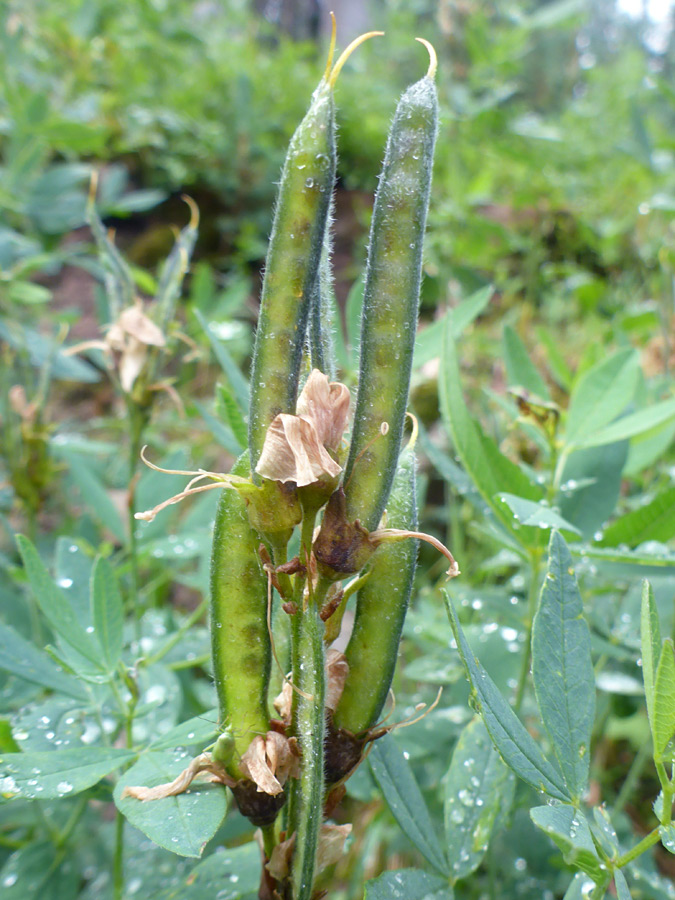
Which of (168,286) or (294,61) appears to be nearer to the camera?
(168,286)

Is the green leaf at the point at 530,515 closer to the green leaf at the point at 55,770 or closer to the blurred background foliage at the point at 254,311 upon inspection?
the blurred background foliage at the point at 254,311

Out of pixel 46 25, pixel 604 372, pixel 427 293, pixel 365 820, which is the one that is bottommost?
pixel 365 820

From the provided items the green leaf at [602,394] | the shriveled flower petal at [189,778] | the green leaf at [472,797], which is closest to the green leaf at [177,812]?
the shriveled flower petal at [189,778]

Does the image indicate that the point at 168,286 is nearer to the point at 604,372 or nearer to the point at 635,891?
the point at 604,372

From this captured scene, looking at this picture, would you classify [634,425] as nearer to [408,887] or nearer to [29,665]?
[408,887]

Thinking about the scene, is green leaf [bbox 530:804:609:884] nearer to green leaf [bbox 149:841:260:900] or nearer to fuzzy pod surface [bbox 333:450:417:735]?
fuzzy pod surface [bbox 333:450:417:735]

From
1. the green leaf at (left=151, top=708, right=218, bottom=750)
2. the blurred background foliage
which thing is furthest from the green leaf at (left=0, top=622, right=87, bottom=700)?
the green leaf at (left=151, top=708, right=218, bottom=750)

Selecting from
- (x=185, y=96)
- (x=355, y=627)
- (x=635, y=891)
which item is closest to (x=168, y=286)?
(x=355, y=627)

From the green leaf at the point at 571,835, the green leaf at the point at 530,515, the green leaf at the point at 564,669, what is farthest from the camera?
the green leaf at the point at 530,515
